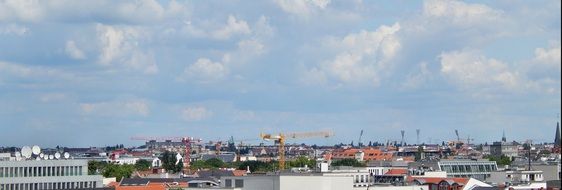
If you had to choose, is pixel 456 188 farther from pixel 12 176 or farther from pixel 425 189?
pixel 12 176

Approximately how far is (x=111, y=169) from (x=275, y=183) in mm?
103768

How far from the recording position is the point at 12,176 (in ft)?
383

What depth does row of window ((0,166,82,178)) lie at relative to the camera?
11669cm

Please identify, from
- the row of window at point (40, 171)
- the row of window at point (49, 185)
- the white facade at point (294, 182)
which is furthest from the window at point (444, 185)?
the white facade at point (294, 182)

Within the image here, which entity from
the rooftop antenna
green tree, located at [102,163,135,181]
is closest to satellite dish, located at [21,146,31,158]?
the rooftop antenna

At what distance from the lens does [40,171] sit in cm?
11906

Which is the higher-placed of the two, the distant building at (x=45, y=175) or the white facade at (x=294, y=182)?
the distant building at (x=45, y=175)

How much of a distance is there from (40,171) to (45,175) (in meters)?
0.61

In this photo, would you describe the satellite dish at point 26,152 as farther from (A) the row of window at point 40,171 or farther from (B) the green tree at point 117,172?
(B) the green tree at point 117,172

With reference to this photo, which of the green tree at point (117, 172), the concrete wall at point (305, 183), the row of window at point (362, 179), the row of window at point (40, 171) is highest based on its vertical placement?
the green tree at point (117, 172)

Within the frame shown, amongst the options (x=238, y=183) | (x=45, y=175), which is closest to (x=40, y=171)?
(x=45, y=175)

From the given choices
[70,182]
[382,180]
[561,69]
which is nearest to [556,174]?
[382,180]

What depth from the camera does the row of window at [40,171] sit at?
11669 centimetres

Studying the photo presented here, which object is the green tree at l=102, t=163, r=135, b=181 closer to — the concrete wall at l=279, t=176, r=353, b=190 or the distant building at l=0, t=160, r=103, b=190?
the distant building at l=0, t=160, r=103, b=190
